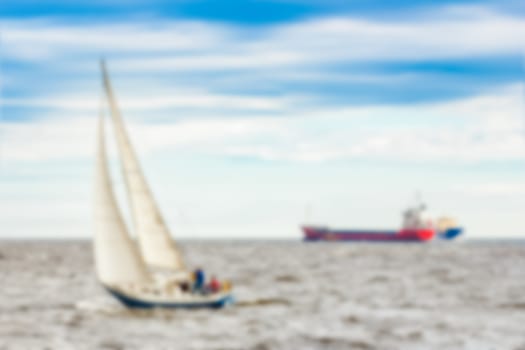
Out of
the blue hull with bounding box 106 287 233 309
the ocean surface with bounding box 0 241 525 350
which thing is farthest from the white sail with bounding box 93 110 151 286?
the ocean surface with bounding box 0 241 525 350

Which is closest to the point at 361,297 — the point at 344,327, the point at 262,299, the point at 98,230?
the point at 262,299

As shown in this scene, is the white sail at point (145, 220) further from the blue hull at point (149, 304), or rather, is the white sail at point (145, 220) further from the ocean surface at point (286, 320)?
the ocean surface at point (286, 320)

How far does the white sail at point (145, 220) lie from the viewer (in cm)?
4800

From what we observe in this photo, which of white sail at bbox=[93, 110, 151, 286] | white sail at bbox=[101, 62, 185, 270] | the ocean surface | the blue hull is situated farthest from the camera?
the blue hull

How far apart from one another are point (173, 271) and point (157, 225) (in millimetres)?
2746

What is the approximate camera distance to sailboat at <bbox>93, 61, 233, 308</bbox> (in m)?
47.4

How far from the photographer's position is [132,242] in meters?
47.6

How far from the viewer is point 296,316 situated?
51.5 meters

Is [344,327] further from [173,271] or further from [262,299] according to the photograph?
[262,299]

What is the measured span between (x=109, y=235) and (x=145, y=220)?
2086 mm

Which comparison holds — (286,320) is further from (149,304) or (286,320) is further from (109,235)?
(109,235)

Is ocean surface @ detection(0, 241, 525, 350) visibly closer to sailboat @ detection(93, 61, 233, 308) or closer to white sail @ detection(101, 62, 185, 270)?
sailboat @ detection(93, 61, 233, 308)

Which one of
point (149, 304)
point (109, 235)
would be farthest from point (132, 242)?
point (149, 304)

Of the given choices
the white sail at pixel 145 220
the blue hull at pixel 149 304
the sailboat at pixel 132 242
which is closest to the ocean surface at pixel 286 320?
the blue hull at pixel 149 304
